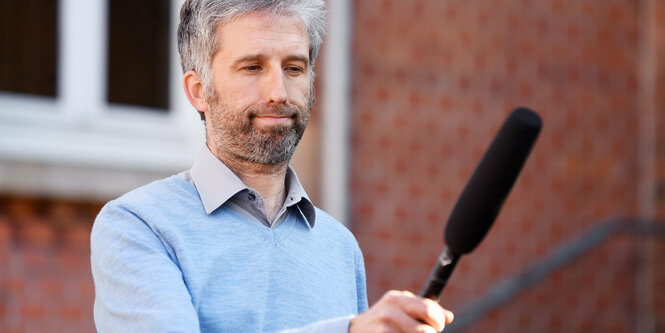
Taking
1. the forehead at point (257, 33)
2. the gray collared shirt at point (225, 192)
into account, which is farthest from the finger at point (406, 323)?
the forehead at point (257, 33)

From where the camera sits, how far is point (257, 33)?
83.8 inches

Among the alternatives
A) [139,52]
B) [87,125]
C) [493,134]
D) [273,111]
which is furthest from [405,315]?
[493,134]

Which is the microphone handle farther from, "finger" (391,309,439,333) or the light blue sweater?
the light blue sweater

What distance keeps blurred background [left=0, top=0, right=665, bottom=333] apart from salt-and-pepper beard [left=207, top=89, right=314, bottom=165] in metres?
3.26

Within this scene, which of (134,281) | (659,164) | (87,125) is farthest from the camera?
(659,164)

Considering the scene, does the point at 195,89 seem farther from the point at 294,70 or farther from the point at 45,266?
the point at 45,266

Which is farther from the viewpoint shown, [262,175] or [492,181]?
[262,175]

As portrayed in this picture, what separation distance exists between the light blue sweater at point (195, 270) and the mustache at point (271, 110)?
8.9 inches

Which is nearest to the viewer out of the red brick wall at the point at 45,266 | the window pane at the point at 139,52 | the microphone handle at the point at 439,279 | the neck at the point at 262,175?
the microphone handle at the point at 439,279

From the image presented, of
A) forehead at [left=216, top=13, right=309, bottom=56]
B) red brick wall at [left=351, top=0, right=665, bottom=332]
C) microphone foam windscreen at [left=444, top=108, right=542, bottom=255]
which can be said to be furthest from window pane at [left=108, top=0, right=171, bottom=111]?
microphone foam windscreen at [left=444, top=108, right=542, bottom=255]

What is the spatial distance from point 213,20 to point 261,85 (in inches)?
7.2

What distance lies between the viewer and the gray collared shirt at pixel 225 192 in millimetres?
2172

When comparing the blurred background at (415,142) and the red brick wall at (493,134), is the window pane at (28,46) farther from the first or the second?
the red brick wall at (493,134)

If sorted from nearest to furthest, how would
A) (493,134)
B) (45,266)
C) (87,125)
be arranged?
(45,266) → (87,125) → (493,134)
